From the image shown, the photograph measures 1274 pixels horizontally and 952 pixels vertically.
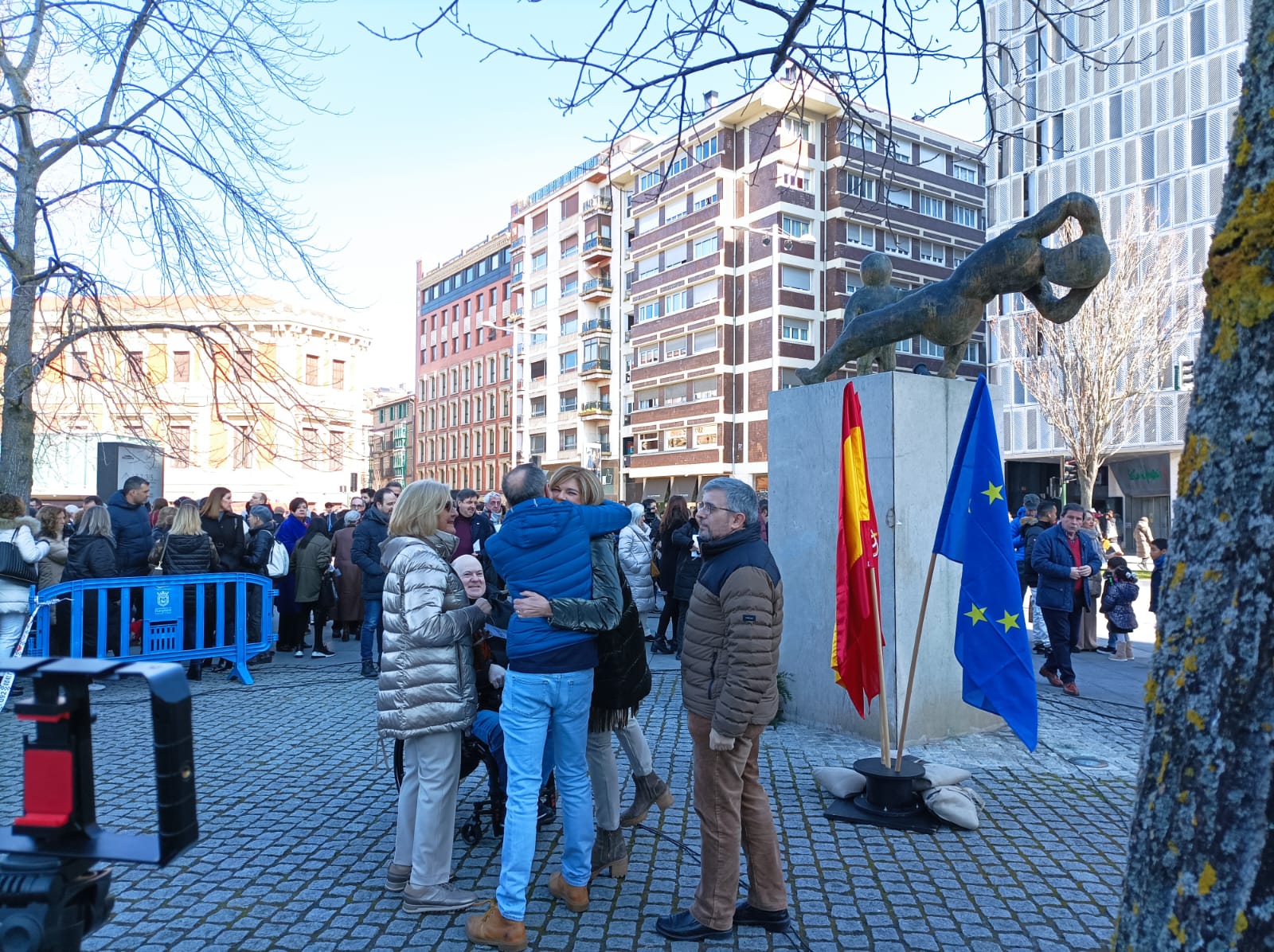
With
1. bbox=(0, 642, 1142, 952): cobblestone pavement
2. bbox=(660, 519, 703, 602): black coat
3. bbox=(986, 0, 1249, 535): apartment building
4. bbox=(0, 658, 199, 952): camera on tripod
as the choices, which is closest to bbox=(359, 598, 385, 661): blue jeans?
bbox=(0, 642, 1142, 952): cobblestone pavement

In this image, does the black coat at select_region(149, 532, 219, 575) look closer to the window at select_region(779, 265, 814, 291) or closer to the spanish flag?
Result: the spanish flag

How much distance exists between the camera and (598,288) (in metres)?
58.8

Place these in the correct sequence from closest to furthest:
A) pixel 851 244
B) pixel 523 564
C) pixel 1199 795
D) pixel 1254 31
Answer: pixel 1199 795
pixel 1254 31
pixel 523 564
pixel 851 244

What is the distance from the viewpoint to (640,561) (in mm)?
10633

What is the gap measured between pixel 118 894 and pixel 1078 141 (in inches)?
1910

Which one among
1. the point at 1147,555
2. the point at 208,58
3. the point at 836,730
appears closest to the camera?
the point at 836,730

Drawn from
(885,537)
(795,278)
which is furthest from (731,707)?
(795,278)

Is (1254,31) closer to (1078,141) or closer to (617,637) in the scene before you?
(617,637)

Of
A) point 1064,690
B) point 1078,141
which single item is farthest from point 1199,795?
point 1078,141

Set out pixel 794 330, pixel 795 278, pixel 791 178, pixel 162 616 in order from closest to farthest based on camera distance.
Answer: pixel 162 616
pixel 791 178
pixel 794 330
pixel 795 278

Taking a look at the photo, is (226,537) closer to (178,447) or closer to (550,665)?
(178,447)

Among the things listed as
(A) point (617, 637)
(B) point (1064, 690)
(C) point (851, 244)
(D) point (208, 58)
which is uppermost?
(C) point (851, 244)

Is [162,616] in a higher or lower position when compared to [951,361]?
lower

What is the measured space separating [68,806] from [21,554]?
22.4ft
